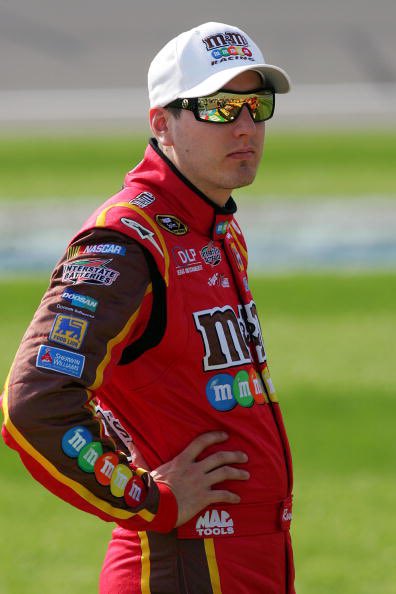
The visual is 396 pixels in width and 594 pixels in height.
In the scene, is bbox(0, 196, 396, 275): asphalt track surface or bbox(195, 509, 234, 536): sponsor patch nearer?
bbox(195, 509, 234, 536): sponsor patch

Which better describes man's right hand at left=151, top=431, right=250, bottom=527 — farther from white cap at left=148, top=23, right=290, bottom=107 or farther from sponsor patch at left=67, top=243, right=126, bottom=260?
white cap at left=148, top=23, right=290, bottom=107

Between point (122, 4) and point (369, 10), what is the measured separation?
522cm

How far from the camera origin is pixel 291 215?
1285 centimetres

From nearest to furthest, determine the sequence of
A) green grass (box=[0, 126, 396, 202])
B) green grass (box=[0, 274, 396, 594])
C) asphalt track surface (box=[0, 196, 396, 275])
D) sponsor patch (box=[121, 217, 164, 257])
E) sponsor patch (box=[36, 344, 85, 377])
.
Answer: sponsor patch (box=[36, 344, 85, 377]) < sponsor patch (box=[121, 217, 164, 257]) < green grass (box=[0, 274, 396, 594]) < asphalt track surface (box=[0, 196, 396, 275]) < green grass (box=[0, 126, 396, 202])

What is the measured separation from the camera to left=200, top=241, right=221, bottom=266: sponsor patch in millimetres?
3236

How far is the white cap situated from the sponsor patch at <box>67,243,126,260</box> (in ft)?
1.60

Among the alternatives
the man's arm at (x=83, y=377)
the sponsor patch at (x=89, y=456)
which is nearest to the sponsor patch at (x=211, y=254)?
the man's arm at (x=83, y=377)

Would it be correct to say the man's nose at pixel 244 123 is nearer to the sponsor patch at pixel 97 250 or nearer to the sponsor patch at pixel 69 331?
the sponsor patch at pixel 97 250

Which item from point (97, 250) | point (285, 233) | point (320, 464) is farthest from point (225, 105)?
point (285, 233)

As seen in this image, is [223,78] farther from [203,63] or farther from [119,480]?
[119,480]

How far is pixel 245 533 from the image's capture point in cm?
315

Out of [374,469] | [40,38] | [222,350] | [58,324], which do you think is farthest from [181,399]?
[40,38]

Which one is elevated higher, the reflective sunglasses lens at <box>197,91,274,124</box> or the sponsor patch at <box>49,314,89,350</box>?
the reflective sunglasses lens at <box>197,91,274,124</box>

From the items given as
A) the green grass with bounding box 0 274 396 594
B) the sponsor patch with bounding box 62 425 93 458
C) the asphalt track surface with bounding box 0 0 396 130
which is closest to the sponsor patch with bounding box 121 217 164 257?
the sponsor patch with bounding box 62 425 93 458
